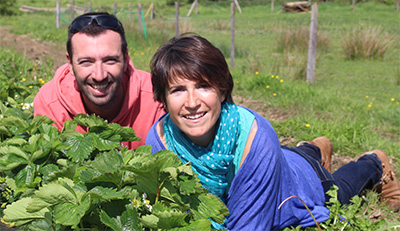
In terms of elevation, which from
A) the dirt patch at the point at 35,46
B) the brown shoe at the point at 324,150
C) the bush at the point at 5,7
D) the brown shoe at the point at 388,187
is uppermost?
the bush at the point at 5,7

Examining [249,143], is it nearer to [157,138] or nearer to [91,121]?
[157,138]

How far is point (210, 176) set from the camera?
210cm

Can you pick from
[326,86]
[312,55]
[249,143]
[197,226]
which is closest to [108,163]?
[197,226]

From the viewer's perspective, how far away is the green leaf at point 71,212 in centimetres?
138

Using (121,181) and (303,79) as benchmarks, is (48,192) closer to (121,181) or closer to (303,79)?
(121,181)

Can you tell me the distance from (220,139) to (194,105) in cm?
23

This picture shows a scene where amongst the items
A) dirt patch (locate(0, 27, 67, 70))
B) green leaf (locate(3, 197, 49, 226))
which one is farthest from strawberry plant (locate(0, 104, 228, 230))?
dirt patch (locate(0, 27, 67, 70))

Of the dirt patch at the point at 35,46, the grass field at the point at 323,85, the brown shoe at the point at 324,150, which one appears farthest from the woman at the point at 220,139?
the dirt patch at the point at 35,46

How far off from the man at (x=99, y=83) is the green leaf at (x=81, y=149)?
0.68m

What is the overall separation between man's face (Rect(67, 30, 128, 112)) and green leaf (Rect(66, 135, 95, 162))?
0.68 meters

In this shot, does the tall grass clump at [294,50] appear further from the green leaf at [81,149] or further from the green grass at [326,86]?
the green leaf at [81,149]

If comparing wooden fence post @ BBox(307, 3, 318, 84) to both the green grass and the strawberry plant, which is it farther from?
the strawberry plant

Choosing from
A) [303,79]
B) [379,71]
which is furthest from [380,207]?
[379,71]

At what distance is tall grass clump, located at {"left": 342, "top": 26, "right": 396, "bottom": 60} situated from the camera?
8859mm
